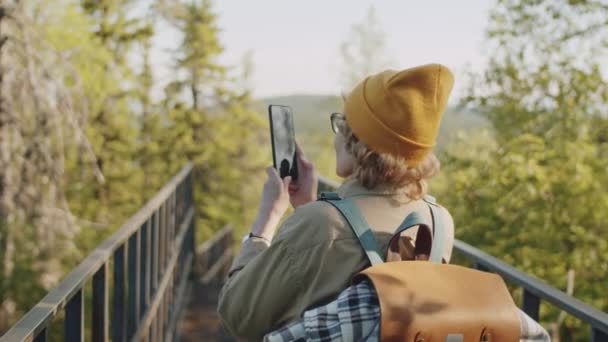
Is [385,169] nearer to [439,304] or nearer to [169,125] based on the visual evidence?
[439,304]

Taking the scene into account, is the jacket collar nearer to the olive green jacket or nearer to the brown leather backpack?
the olive green jacket

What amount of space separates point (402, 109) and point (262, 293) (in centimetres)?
56

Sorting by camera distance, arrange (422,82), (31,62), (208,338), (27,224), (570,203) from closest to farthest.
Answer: (422,82) < (208,338) < (31,62) < (27,224) < (570,203)

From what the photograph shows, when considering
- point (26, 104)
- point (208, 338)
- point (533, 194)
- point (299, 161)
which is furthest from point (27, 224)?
point (299, 161)

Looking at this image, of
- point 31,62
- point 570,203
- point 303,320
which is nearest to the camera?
point 303,320

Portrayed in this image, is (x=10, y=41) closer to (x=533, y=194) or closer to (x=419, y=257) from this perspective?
(x=533, y=194)

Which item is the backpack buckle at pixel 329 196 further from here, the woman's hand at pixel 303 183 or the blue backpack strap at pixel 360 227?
the woman's hand at pixel 303 183

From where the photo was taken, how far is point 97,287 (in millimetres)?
2625

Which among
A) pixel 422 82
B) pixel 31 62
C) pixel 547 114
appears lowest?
pixel 547 114

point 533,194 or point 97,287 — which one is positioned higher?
point 97,287

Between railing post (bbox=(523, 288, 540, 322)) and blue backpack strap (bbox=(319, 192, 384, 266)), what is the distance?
2.55ft

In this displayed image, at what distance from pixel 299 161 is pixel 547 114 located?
36.3ft

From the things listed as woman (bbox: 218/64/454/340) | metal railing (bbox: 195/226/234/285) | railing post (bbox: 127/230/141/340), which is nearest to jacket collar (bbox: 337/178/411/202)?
woman (bbox: 218/64/454/340)

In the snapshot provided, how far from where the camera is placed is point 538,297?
2.42 metres
